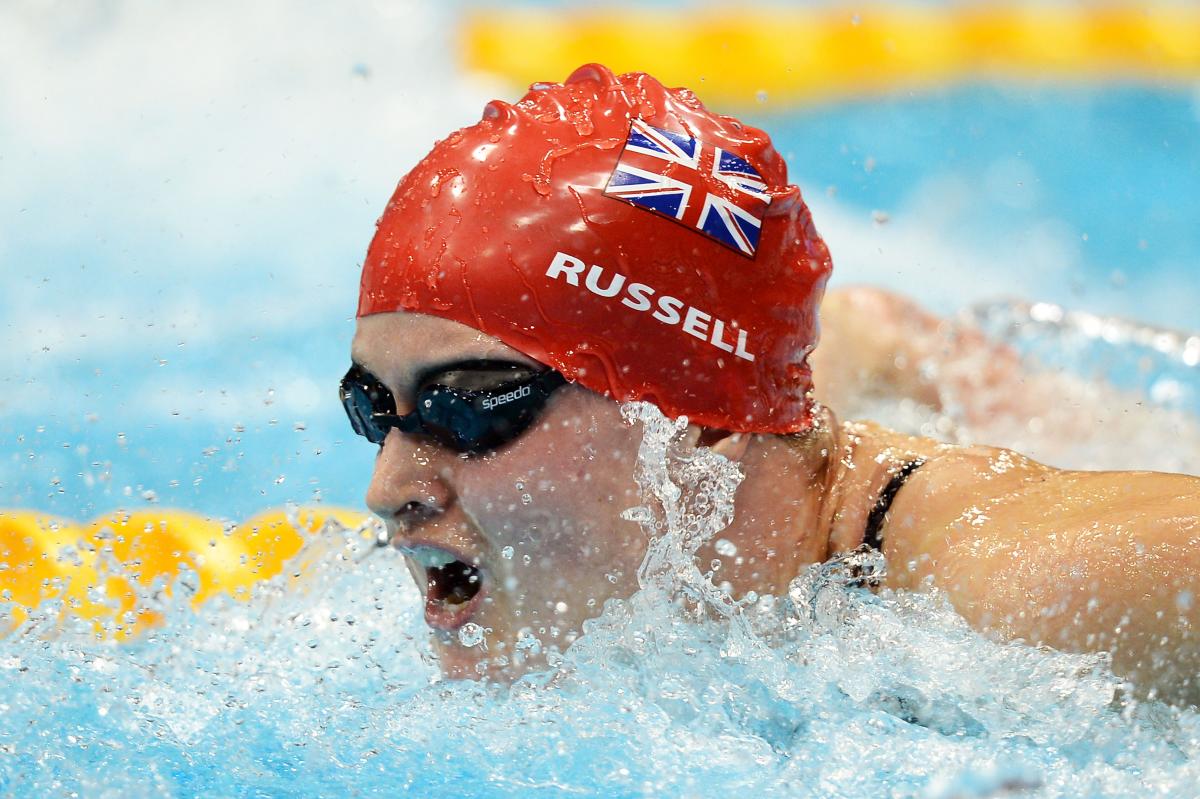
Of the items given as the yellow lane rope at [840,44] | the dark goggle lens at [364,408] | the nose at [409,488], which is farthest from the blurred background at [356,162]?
the nose at [409,488]

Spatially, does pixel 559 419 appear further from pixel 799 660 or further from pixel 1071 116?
pixel 1071 116

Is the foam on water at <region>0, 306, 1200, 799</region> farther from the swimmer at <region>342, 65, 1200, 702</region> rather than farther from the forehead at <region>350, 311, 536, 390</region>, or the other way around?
the forehead at <region>350, 311, 536, 390</region>

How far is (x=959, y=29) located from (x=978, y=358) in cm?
322

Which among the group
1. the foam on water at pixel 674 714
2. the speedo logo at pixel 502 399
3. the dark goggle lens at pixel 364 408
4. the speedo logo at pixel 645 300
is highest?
the speedo logo at pixel 645 300

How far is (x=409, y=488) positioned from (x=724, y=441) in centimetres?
45

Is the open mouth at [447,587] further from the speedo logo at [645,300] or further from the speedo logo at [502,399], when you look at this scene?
the speedo logo at [645,300]

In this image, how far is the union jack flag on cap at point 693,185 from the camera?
1835mm

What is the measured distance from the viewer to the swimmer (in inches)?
70.6

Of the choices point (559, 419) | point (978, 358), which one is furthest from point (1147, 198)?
point (559, 419)

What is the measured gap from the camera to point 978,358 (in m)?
3.42

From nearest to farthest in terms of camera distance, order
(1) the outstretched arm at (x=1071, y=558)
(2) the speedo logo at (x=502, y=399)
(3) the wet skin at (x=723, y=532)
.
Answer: (1) the outstretched arm at (x=1071, y=558) → (3) the wet skin at (x=723, y=532) → (2) the speedo logo at (x=502, y=399)

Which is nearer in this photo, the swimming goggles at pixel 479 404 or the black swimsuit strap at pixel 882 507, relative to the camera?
the swimming goggles at pixel 479 404

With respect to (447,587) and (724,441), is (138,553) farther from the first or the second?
(724,441)

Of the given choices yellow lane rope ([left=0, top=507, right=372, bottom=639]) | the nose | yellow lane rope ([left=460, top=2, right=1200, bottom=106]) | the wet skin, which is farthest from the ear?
yellow lane rope ([left=460, top=2, right=1200, bottom=106])
